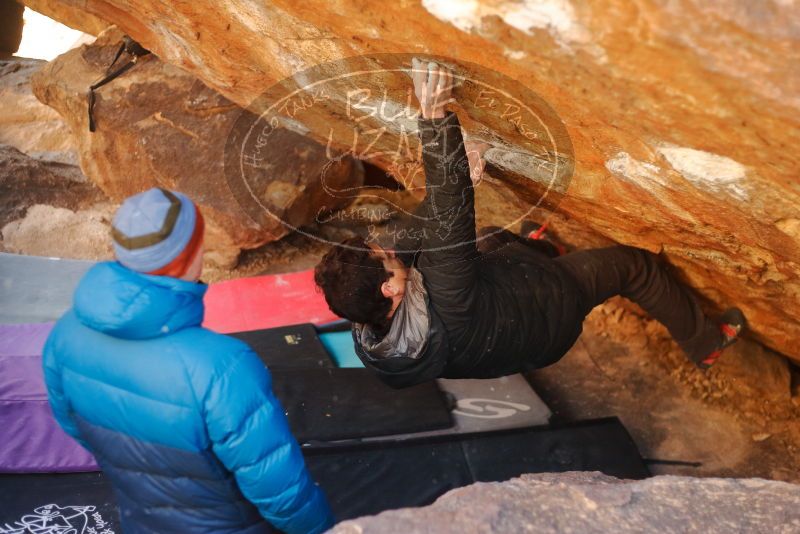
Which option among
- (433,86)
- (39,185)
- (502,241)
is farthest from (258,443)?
(39,185)

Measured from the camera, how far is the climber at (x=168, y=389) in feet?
5.32

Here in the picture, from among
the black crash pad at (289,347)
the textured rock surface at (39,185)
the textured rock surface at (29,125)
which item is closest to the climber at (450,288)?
the black crash pad at (289,347)

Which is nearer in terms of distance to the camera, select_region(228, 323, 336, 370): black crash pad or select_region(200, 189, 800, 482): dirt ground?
select_region(200, 189, 800, 482): dirt ground

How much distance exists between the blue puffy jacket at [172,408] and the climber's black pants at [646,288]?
5.27 ft

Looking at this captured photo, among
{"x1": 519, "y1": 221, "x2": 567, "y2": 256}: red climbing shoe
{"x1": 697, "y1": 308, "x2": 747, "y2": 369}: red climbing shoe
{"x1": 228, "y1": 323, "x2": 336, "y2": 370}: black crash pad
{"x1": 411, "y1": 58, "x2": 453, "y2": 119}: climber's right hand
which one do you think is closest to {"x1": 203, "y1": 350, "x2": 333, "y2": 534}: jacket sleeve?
{"x1": 411, "y1": 58, "x2": 453, "y2": 119}: climber's right hand

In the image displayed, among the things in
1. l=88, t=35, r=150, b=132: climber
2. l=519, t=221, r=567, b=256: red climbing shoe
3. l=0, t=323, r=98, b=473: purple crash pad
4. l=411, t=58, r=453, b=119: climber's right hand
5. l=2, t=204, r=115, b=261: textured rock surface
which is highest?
l=411, t=58, r=453, b=119: climber's right hand

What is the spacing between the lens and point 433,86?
2146 mm

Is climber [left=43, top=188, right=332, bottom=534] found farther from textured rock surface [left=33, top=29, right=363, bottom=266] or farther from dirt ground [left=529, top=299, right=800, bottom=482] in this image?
textured rock surface [left=33, top=29, right=363, bottom=266]

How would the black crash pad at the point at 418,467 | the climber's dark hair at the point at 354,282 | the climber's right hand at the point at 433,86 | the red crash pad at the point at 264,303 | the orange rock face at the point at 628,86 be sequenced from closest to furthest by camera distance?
the orange rock face at the point at 628,86 → the climber's right hand at the point at 433,86 → the climber's dark hair at the point at 354,282 → the black crash pad at the point at 418,467 → the red crash pad at the point at 264,303

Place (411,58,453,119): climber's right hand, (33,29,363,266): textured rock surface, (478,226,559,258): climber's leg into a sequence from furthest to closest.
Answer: (33,29,363,266): textured rock surface
(478,226,559,258): climber's leg
(411,58,453,119): climber's right hand

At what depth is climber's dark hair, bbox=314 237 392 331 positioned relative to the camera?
2.27 metres

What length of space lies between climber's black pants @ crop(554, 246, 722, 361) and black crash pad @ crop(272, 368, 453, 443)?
995 mm

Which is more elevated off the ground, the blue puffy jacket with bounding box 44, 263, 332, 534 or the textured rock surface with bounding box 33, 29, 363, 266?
the blue puffy jacket with bounding box 44, 263, 332, 534

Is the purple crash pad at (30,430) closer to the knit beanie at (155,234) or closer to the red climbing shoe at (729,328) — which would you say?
the knit beanie at (155,234)
